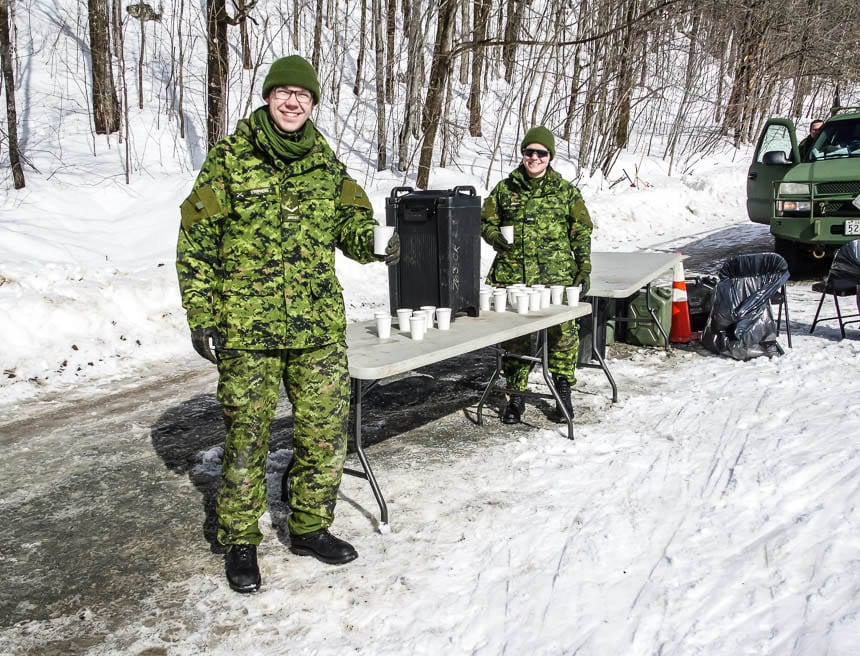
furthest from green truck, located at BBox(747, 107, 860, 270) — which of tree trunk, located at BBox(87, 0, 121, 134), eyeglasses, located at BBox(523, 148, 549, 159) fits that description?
tree trunk, located at BBox(87, 0, 121, 134)

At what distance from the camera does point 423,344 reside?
3.88m

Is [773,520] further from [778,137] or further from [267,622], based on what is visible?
[778,137]

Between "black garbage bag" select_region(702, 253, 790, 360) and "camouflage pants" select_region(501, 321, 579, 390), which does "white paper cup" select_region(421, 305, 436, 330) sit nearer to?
"camouflage pants" select_region(501, 321, 579, 390)

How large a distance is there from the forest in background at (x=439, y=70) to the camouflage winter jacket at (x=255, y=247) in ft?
29.9

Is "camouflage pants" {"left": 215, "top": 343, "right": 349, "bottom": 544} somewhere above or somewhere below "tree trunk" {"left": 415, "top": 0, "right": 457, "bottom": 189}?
below

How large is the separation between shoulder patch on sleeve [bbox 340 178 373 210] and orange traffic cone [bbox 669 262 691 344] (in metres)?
4.77

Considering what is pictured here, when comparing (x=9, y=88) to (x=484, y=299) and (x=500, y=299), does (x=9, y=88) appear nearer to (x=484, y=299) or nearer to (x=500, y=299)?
(x=484, y=299)

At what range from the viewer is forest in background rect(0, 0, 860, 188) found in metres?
13.3

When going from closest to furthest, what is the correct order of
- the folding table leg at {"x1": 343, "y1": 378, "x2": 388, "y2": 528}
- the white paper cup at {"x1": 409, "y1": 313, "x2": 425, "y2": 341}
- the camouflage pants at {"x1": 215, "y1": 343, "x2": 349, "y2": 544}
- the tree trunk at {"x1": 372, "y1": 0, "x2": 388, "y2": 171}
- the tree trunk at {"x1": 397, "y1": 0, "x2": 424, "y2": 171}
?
the camouflage pants at {"x1": 215, "y1": 343, "x2": 349, "y2": 544}
the folding table leg at {"x1": 343, "y1": 378, "x2": 388, "y2": 528}
the white paper cup at {"x1": 409, "y1": 313, "x2": 425, "y2": 341}
the tree trunk at {"x1": 397, "y1": 0, "x2": 424, "y2": 171}
the tree trunk at {"x1": 372, "y1": 0, "x2": 388, "y2": 171}

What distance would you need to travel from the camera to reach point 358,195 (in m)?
3.30

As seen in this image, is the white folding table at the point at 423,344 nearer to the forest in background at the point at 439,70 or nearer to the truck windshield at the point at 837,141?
the truck windshield at the point at 837,141

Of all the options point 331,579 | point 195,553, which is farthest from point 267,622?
point 195,553

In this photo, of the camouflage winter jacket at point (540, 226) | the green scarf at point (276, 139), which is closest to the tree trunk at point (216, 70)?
the camouflage winter jacket at point (540, 226)

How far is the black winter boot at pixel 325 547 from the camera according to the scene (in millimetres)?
3320
